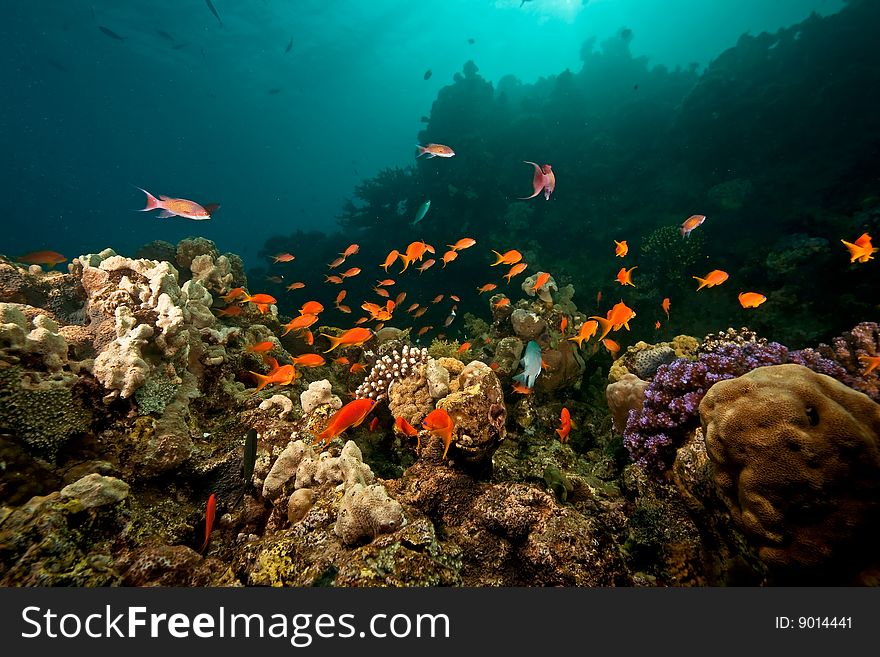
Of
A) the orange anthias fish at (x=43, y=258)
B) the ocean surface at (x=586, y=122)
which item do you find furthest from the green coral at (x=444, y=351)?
the ocean surface at (x=586, y=122)

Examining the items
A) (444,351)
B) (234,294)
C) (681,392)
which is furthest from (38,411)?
(681,392)

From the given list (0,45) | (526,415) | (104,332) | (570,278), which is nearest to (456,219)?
(570,278)

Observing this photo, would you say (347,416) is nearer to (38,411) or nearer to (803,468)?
(38,411)

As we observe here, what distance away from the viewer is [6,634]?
1689 mm

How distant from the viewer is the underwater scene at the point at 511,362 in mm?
2291

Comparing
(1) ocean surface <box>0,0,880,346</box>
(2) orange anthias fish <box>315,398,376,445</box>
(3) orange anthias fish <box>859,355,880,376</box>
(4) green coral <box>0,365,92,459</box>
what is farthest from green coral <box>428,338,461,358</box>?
(1) ocean surface <box>0,0,880,346</box>

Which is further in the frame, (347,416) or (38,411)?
(38,411)

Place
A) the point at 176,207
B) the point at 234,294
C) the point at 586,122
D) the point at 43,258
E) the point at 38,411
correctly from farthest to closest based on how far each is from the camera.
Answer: the point at 586,122 → the point at 234,294 → the point at 43,258 → the point at 176,207 → the point at 38,411

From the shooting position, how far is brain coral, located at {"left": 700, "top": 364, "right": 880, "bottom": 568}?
2074mm

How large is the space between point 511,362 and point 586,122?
2057 centimetres

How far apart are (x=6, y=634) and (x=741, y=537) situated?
15.3 ft

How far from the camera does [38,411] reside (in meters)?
2.74

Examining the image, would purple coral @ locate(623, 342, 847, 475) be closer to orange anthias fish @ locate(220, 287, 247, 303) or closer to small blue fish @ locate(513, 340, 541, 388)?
small blue fish @ locate(513, 340, 541, 388)

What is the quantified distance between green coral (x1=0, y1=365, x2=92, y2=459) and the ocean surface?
44.5 feet
